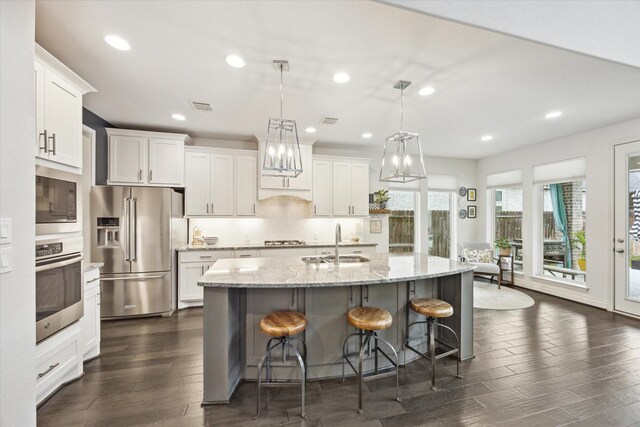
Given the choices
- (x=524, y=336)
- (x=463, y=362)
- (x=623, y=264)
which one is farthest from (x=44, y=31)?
(x=623, y=264)

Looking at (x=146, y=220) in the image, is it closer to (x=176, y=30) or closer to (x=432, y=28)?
(x=176, y=30)

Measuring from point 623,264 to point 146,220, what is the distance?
683 cm

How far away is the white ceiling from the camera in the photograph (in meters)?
1.89

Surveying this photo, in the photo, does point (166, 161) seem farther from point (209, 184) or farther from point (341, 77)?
point (341, 77)

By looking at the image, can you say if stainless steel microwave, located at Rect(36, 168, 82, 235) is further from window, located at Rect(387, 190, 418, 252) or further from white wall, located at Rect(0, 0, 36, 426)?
window, located at Rect(387, 190, 418, 252)

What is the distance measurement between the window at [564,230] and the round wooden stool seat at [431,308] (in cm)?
393

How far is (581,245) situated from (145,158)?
7300 mm

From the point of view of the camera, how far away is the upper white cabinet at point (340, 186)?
4996 mm

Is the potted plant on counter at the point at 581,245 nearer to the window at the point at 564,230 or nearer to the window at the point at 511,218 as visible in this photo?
the window at the point at 564,230

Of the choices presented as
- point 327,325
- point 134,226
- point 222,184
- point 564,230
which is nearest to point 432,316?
point 327,325

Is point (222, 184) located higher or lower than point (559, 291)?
higher

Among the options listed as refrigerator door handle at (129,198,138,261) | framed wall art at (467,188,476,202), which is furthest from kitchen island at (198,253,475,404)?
framed wall art at (467,188,476,202)

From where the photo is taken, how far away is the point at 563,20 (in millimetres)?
1678

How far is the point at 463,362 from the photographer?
2.64 m
